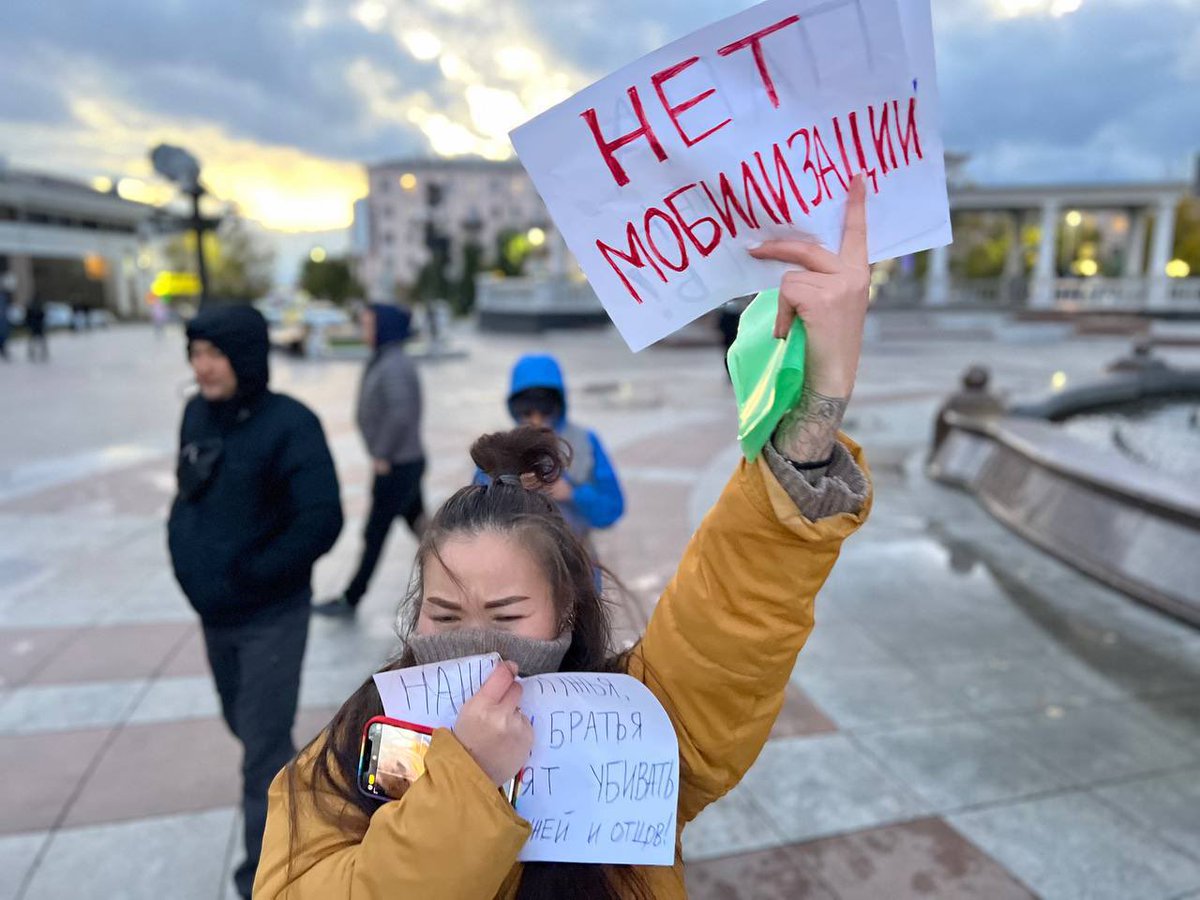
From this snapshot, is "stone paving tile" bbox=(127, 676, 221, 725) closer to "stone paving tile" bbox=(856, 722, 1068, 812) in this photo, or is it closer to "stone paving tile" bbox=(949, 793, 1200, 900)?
A: "stone paving tile" bbox=(856, 722, 1068, 812)

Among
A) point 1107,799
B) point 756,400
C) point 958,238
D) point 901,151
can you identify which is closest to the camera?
point 756,400

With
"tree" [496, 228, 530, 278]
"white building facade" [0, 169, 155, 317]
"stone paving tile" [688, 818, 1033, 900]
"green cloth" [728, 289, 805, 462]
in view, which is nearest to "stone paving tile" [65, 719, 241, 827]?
"stone paving tile" [688, 818, 1033, 900]

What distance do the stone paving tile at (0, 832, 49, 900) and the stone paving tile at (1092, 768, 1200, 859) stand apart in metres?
3.93

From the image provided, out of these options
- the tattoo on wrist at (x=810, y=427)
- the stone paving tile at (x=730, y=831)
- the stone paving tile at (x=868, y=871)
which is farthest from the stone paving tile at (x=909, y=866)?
the tattoo on wrist at (x=810, y=427)

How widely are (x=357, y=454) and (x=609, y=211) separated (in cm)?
902

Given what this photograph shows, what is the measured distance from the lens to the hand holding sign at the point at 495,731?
1035mm

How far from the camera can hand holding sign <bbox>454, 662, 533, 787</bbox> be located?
3.40 ft

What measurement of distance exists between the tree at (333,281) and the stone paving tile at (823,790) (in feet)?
220

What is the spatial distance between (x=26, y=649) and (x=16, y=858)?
2.07 m

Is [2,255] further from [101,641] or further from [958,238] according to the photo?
[958,238]

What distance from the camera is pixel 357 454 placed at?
32.0ft

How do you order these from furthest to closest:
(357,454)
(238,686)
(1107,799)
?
1. (357,454)
2. (1107,799)
3. (238,686)

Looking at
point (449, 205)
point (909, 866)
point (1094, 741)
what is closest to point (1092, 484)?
point (1094, 741)

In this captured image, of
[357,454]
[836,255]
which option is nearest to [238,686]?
[836,255]
